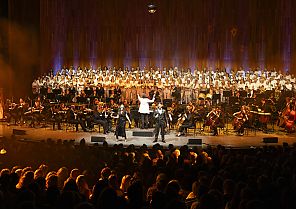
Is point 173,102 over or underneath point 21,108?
over

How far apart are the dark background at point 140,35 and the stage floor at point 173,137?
7.38 meters

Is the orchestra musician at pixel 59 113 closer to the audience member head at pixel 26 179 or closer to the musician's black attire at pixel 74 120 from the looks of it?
the musician's black attire at pixel 74 120

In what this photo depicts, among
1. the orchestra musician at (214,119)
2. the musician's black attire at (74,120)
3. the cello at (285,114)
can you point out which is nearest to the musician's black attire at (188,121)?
the orchestra musician at (214,119)

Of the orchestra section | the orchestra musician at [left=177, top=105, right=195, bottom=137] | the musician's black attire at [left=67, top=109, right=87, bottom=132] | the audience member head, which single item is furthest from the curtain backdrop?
the audience member head

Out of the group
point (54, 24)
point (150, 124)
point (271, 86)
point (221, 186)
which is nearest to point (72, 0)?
point (54, 24)

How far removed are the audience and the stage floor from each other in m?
4.07

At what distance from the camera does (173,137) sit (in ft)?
53.3

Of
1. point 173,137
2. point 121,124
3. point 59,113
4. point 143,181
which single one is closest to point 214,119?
point 173,137

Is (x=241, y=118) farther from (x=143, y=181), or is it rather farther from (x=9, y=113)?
(x=9, y=113)

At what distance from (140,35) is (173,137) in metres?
10.6

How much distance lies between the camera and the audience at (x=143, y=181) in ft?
16.5

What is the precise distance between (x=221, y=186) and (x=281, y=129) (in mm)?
12726

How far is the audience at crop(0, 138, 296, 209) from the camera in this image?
5023 mm

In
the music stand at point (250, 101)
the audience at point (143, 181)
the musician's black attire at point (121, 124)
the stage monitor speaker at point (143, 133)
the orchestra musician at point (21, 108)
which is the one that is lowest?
the audience at point (143, 181)
